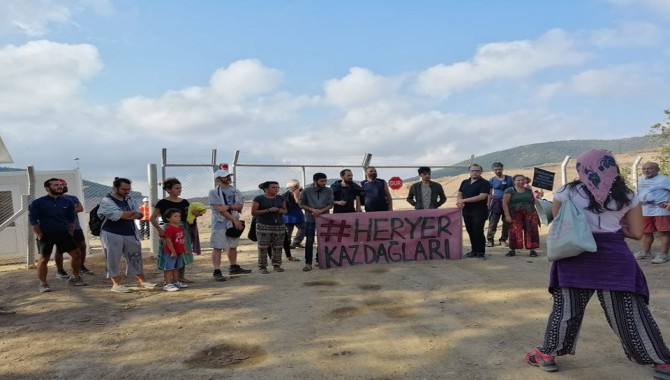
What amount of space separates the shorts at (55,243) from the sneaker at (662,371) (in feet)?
24.3

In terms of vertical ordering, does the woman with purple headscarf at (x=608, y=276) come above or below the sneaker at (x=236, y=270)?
above

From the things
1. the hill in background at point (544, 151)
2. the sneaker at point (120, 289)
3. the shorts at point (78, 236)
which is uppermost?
the hill in background at point (544, 151)

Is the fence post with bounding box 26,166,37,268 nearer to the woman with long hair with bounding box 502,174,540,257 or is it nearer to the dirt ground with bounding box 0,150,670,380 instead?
the dirt ground with bounding box 0,150,670,380

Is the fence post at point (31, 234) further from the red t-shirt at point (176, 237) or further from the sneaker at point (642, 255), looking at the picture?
the sneaker at point (642, 255)

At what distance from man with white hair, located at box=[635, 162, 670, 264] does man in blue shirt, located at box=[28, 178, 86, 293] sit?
30.3 ft

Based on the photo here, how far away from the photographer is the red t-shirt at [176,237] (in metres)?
6.86

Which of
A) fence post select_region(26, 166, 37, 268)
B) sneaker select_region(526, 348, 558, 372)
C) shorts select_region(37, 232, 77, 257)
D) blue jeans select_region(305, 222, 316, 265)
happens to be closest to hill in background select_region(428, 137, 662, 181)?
blue jeans select_region(305, 222, 316, 265)

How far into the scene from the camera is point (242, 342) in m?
4.57

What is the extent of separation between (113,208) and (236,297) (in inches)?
84.0

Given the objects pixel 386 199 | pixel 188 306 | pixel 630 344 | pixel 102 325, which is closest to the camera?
pixel 630 344

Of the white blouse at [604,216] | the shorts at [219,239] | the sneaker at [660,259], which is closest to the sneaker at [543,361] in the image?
the white blouse at [604,216]

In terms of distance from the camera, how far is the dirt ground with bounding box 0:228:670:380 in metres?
3.85

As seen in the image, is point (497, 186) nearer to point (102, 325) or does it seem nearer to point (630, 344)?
point (630, 344)

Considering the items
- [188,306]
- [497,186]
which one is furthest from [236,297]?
[497,186]
